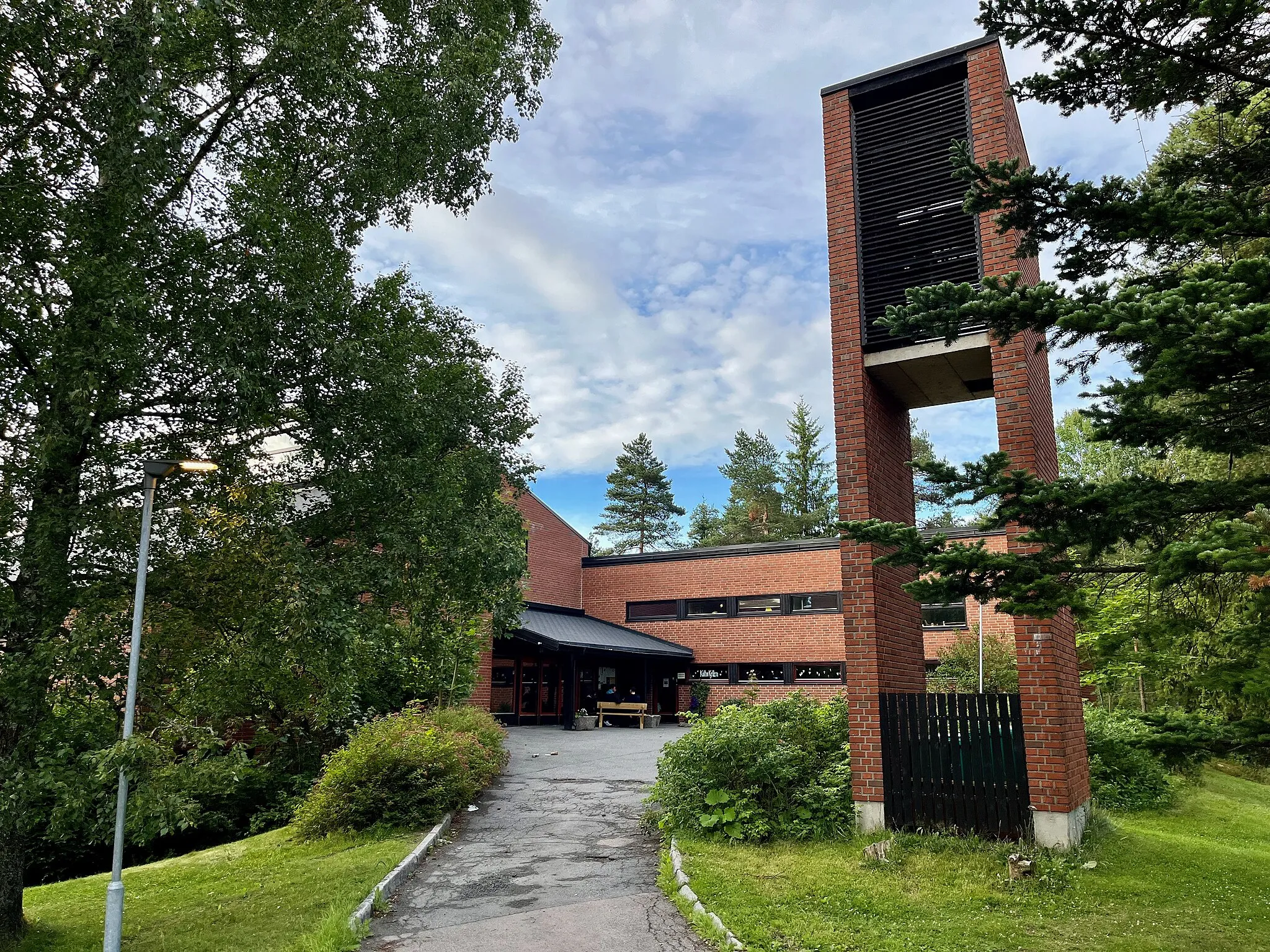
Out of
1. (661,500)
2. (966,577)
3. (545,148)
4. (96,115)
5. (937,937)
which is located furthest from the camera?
(661,500)

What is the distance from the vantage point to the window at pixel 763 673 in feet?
89.1

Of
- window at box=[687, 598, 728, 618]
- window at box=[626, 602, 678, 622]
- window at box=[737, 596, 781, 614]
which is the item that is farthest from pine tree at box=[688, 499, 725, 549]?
window at box=[737, 596, 781, 614]

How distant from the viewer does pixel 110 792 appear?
8.09 m

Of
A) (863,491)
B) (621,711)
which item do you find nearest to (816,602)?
(621,711)

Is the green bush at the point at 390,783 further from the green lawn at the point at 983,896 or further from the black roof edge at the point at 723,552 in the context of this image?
the black roof edge at the point at 723,552

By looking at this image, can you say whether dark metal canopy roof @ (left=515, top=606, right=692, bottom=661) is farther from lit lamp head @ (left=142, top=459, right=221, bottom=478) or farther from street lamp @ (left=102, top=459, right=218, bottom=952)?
lit lamp head @ (left=142, top=459, right=221, bottom=478)

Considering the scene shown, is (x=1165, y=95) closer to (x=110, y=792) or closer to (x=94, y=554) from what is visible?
(x=94, y=554)

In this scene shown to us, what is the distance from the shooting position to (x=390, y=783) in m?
11.0

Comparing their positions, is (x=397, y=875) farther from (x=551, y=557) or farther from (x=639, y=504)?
(x=639, y=504)

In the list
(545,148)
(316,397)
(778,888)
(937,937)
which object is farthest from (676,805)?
(545,148)

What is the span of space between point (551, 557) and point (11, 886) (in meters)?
23.4

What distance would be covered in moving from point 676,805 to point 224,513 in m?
6.23

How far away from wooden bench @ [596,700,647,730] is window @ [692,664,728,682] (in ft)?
8.95

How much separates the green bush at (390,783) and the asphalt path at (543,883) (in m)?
0.52
